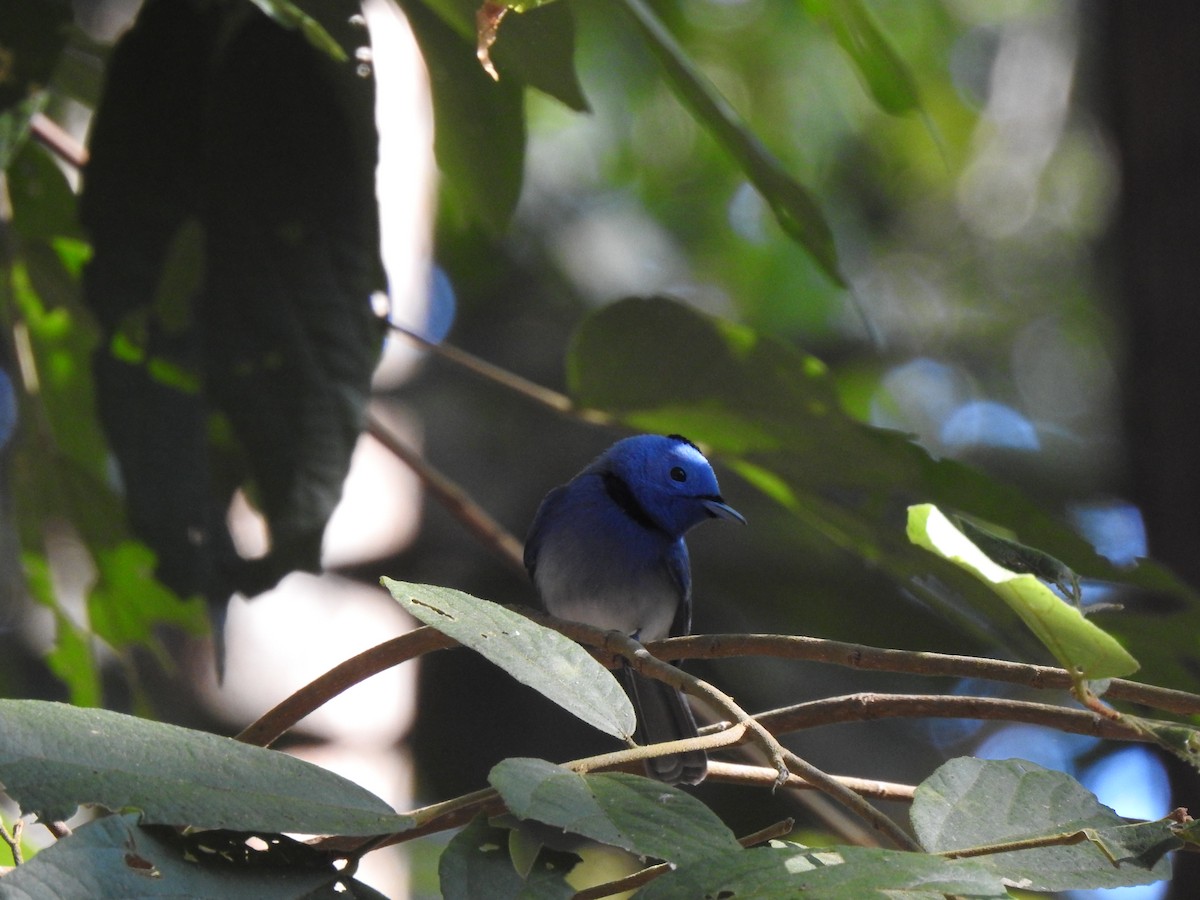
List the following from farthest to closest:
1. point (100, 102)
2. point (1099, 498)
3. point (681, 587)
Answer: point (1099, 498), point (681, 587), point (100, 102)

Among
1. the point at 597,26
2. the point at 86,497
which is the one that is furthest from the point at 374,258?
the point at 597,26

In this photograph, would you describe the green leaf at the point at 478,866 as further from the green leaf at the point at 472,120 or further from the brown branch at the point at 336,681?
the green leaf at the point at 472,120

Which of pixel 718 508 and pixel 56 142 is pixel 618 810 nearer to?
pixel 56 142

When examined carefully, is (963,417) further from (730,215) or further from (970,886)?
(970,886)

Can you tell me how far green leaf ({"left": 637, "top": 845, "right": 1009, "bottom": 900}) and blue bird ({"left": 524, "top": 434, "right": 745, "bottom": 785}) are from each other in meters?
2.29

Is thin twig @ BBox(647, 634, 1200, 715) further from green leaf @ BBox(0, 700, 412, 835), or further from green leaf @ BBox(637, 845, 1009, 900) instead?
green leaf @ BBox(0, 700, 412, 835)

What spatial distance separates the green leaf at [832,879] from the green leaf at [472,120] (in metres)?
1.59

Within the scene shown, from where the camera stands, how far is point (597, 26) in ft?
21.8

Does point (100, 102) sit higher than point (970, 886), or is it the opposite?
point (100, 102)

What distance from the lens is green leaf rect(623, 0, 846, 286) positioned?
6.68ft

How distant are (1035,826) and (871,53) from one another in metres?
1.45

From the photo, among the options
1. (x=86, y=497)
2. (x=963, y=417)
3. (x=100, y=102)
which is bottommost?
(x=963, y=417)

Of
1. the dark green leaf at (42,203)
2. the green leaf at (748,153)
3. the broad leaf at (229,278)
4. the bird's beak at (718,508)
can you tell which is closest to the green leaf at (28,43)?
the broad leaf at (229,278)

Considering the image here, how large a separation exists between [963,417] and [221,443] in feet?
18.9
